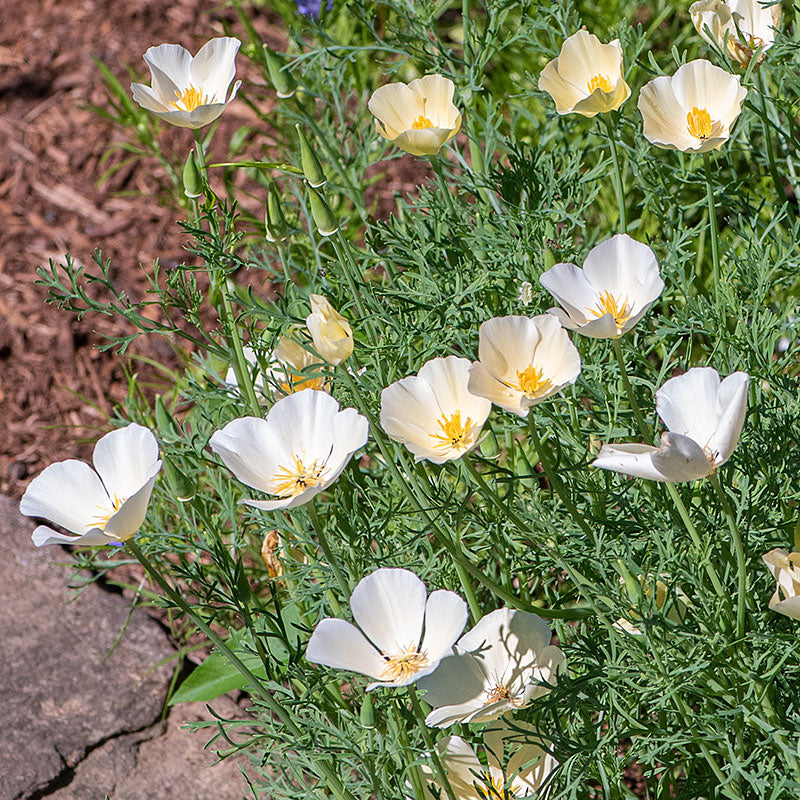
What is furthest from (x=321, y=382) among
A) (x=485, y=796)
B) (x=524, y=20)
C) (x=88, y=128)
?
(x=88, y=128)

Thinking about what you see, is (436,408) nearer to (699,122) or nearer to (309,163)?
(309,163)

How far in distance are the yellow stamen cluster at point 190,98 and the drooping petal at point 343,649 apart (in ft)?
2.64

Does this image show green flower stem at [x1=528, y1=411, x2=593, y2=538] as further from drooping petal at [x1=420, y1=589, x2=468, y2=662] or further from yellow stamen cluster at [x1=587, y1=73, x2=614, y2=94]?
yellow stamen cluster at [x1=587, y1=73, x2=614, y2=94]

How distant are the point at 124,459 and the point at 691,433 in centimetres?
61

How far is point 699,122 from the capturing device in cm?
134

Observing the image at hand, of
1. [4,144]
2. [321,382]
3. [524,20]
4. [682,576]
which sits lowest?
[4,144]

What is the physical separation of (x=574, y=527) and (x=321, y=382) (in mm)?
395

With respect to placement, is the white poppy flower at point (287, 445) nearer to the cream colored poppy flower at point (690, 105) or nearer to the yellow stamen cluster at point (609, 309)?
the yellow stamen cluster at point (609, 309)

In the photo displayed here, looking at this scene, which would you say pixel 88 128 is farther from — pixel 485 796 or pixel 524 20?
pixel 485 796

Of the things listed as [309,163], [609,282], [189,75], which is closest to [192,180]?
[309,163]

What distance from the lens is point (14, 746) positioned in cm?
176

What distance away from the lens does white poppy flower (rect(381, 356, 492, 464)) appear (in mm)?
Result: 1084

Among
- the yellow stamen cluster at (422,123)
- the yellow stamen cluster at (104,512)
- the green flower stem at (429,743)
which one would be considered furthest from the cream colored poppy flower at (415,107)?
the green flower stem at (429,743)

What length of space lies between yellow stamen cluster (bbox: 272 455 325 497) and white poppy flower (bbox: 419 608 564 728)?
0.79 ft
